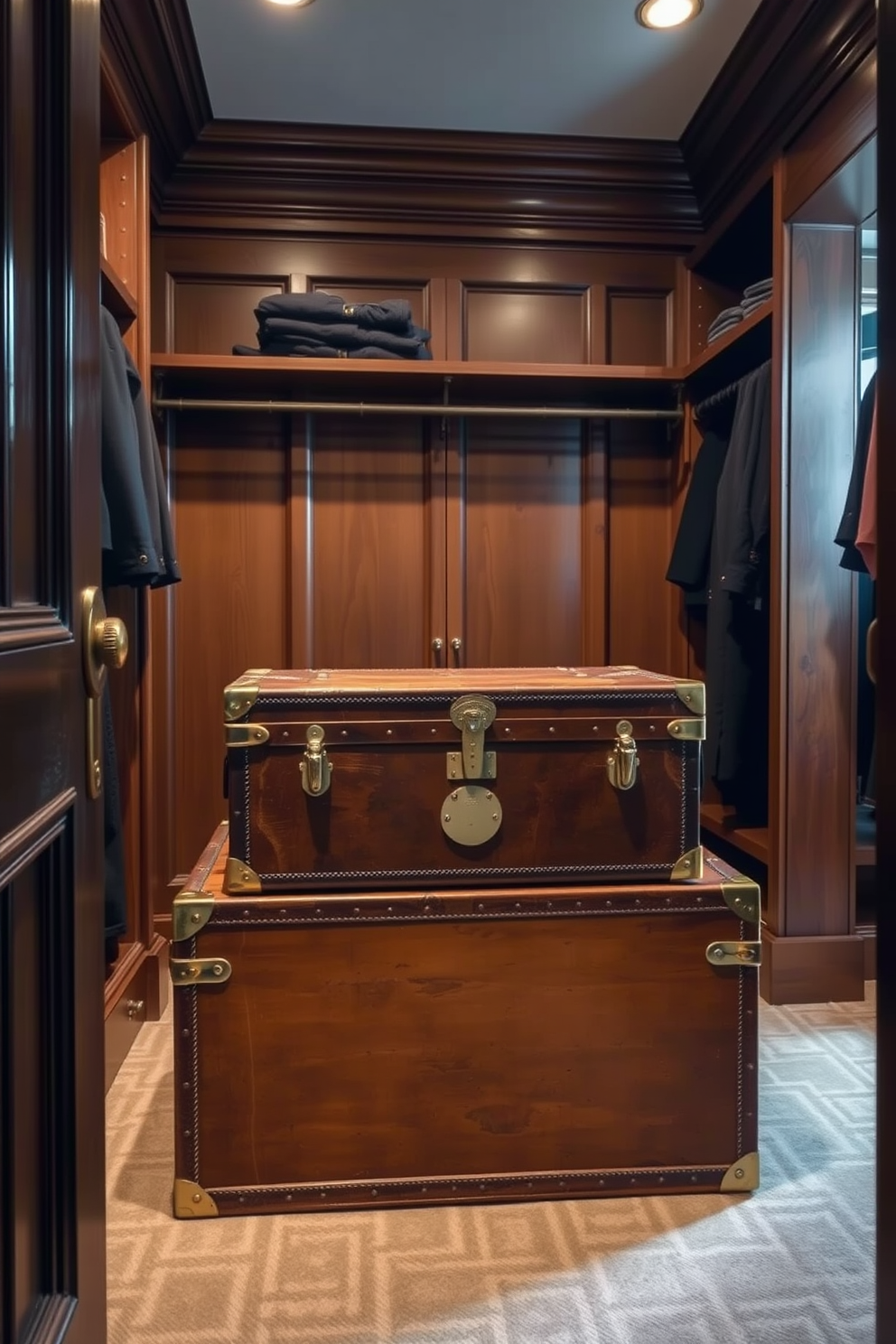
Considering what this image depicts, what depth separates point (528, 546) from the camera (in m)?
2.81

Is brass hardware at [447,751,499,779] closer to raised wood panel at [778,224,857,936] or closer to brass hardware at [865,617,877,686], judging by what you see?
brass hardware at [865,617,877,686]

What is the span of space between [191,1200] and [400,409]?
203 cm

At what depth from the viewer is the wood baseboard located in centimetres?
223

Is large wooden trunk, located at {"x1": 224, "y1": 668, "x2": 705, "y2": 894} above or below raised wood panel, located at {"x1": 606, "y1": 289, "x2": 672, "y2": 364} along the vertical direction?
below

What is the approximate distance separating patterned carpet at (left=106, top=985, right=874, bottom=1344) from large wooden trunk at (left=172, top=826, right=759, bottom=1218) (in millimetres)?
46

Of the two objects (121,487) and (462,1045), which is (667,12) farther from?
(462,1045)

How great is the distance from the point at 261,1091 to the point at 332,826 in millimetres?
446

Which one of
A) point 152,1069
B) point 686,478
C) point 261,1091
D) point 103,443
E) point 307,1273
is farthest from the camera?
point 686,478

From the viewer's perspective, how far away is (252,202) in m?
2.59

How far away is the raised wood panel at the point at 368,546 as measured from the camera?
2.73 meters

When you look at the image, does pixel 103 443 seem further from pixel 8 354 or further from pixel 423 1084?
pixel 423 1084

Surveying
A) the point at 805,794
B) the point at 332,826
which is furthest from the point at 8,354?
the point at 805,794

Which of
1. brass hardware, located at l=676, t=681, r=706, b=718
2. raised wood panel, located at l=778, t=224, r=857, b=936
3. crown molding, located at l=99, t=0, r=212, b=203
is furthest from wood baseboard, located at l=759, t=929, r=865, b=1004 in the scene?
crown molding, located at l=99, t=0, r=212, b=203

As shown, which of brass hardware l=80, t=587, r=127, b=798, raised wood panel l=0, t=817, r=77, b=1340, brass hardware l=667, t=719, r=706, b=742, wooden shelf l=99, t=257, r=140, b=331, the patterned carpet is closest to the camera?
raised wood panel l=0, t=817, r=77, b=1340
